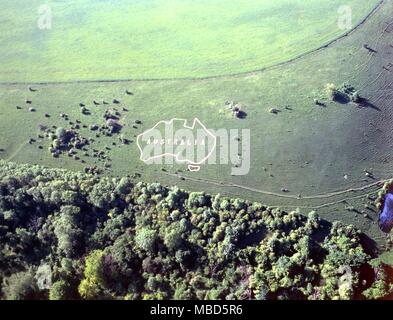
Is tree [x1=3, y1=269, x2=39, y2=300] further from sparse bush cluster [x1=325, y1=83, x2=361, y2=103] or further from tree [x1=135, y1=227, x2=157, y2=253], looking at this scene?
sparse bush cluster [x1=325, y1=83, x2=361, y2=103]

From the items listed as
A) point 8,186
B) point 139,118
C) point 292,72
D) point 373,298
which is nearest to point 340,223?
point 373,298

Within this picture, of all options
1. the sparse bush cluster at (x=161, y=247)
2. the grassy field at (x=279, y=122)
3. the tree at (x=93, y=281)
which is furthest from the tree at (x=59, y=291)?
the grassy field at (x=279, y=122)

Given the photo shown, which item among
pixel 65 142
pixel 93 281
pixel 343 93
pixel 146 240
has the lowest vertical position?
pixel 93 281

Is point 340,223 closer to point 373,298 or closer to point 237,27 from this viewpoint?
point 373,298

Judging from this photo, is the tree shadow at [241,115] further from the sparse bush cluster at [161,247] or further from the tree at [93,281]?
the tree at [93,281]

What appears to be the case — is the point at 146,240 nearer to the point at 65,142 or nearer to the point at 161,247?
the point at 161,247

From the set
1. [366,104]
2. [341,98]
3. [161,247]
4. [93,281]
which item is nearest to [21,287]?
[93,281]

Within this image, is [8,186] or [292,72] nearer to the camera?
[8,186]
